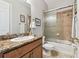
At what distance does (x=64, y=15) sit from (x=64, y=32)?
1.83ft

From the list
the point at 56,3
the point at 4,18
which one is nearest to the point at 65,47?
the point at 56,3

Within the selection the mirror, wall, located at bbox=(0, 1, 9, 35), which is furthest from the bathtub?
wall, located at bbox=(0, 1, 9, 35)

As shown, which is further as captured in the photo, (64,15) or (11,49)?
(64,15)

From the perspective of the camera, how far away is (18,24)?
2082 mm

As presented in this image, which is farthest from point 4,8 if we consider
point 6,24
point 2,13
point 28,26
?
point 28,26

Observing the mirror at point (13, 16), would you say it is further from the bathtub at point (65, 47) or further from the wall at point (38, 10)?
the bathtub at point (65, 47)

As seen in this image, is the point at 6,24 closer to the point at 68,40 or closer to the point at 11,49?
the point at 11,49

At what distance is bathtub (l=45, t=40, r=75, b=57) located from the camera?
8.57 ft

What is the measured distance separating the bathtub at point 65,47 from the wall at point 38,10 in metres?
0.65

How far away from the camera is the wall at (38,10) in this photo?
2839mm

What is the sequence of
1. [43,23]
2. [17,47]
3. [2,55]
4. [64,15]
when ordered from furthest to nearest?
[43,23], [64,15], [17,47], [2,55]

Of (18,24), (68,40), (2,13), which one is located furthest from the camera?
(68,40)

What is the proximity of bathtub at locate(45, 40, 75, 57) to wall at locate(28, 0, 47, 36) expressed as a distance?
25.7 inches

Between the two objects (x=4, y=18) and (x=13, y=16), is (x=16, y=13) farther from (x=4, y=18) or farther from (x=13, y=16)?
(x=4, y=18)
